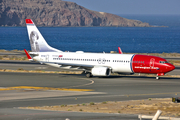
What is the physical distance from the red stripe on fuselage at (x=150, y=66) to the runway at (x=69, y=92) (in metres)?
2.08

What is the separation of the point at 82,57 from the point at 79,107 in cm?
2582

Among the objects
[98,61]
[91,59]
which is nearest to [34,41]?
[91,59]

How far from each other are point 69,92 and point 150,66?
55.0 feet

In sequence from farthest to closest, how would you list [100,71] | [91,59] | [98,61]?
1. [91,59]
2. [98,61]
3. [100,71]

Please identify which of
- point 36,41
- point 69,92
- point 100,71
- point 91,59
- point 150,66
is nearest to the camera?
point 69,92

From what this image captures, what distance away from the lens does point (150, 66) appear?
4834cm

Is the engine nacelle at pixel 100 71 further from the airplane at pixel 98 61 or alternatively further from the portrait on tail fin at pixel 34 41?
the portrait on tail fin at pixel 34 41

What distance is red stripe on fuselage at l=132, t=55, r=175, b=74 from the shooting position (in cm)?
4806

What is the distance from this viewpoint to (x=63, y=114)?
2388cm

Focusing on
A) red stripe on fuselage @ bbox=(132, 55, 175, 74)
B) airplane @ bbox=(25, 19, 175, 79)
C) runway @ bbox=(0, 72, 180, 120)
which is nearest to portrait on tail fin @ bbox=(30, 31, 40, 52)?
airplane @ bbox=(25, 19, 175, 79)

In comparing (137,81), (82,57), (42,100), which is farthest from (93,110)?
(82,57)

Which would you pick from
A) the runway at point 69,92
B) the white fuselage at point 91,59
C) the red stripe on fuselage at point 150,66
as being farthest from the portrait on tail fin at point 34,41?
the red stripe on fuselage at point 150,66

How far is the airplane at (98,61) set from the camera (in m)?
48.5

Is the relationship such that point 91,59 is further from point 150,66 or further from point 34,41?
point 34,41
